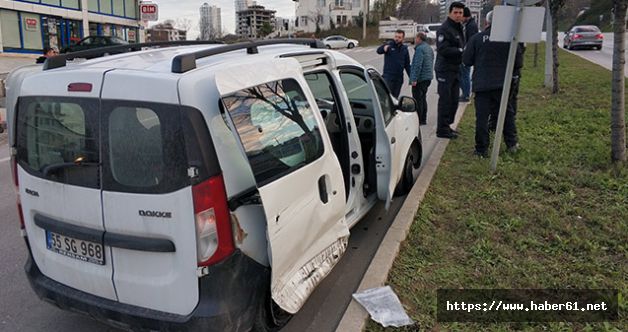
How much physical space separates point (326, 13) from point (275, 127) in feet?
252

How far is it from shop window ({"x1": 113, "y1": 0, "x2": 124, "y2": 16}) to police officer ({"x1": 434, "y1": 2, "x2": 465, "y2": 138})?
27012mm

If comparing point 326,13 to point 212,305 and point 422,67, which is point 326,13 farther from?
point 212,305

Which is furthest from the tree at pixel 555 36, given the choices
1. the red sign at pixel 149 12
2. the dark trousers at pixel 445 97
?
the red sign at pixel 149 12

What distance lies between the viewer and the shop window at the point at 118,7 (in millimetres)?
29828

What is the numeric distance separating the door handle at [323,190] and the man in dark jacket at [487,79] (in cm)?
414

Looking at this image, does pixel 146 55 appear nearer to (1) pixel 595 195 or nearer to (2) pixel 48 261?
(2) pixel 48 261

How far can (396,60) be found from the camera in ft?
31.0

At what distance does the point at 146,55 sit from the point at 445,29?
5.75m

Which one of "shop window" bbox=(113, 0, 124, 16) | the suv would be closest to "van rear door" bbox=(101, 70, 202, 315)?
the suv

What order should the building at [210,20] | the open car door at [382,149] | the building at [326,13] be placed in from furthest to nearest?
the building at [210,20], the building at [326,13], the open car door at [382,149]

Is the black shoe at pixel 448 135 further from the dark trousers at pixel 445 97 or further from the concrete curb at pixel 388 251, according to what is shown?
the concrete curb at pixel 388 251

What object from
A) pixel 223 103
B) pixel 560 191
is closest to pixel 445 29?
pixel 560 191

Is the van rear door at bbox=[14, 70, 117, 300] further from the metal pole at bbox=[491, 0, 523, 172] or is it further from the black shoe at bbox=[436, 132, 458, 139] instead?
the black shoe at bbox=[436, 132, 458, 139]

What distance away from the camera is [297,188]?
2793mm
